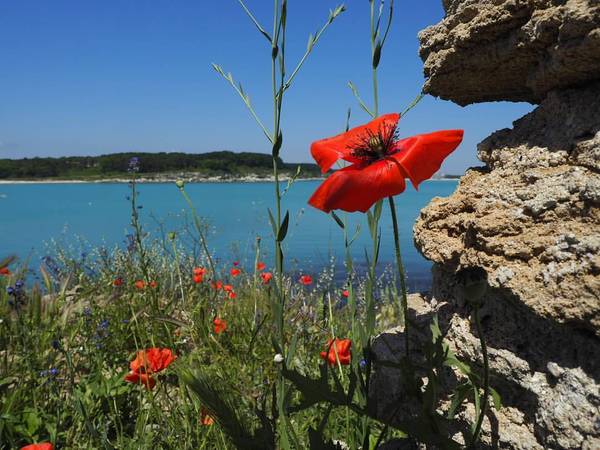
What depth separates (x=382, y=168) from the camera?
1.17m

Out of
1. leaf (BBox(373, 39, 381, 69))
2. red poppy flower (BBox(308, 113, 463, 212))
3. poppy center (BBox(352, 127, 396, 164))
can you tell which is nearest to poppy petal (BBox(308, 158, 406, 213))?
red poppy flower (BBox(308, 113, 463, 212))

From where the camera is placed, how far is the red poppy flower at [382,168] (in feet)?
3.66

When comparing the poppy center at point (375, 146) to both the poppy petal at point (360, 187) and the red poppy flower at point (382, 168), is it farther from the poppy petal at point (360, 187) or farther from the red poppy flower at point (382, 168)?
the poppy petal at point (360, 187)

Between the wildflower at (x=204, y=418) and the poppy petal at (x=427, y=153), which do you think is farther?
the wildflower at (x=204, y=418)

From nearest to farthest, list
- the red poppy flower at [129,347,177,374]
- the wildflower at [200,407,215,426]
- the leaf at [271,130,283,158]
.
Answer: the leaf at [271,130,283,158], the wildflower at [200,407,215,426], the red poppy flower at [129,347,177,374]

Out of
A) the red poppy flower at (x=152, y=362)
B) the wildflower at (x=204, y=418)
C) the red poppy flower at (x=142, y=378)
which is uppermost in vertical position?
the red poppy flower at (x=152, y=362)

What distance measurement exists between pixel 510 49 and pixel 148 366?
167 cm

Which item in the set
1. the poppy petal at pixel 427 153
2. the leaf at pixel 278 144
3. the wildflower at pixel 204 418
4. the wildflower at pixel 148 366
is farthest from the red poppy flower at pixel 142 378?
the poppy petal at pixel 427 153

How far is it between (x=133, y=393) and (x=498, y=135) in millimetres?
2036

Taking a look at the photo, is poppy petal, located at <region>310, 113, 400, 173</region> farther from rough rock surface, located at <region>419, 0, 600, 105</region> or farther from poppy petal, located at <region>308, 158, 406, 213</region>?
rough rock surface, located at <region>419, 0, 600, 105</region>

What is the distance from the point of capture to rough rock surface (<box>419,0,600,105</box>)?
50.7 inches

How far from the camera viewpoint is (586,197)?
1.19 metres

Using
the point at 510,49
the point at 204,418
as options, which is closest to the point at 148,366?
the point at 204,418

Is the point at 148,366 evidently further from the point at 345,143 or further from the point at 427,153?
the point at 427,153
